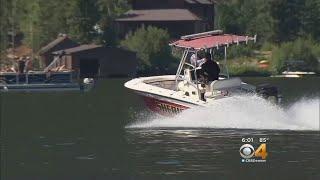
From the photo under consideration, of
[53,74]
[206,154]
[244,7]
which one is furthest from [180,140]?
[244,7]

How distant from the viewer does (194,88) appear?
32.8m

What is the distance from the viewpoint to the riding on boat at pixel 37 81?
65.9 meters

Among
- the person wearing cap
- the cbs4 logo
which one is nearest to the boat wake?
the person wearing cap

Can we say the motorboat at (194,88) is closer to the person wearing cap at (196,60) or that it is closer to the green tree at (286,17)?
the person wearing cap at (196,60)

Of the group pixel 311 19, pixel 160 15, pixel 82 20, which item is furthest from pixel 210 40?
pixel 160 15

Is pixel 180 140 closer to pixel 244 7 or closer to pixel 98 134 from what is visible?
pixel 98 134

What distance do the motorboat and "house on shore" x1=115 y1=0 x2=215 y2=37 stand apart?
246 feet

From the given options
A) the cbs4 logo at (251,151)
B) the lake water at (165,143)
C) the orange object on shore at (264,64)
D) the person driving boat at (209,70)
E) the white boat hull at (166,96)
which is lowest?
the orange object on shore at (264,64)

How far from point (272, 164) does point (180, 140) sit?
581 centimetres

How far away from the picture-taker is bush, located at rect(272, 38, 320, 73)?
9856 cm

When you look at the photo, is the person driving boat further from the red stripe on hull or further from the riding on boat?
the riding on boat

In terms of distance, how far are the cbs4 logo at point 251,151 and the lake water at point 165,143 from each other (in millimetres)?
231

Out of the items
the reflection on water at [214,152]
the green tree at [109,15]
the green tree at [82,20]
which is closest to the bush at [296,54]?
the green tree at [109,15]

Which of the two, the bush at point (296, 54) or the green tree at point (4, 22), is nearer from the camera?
the green tree at point (4, 22)
